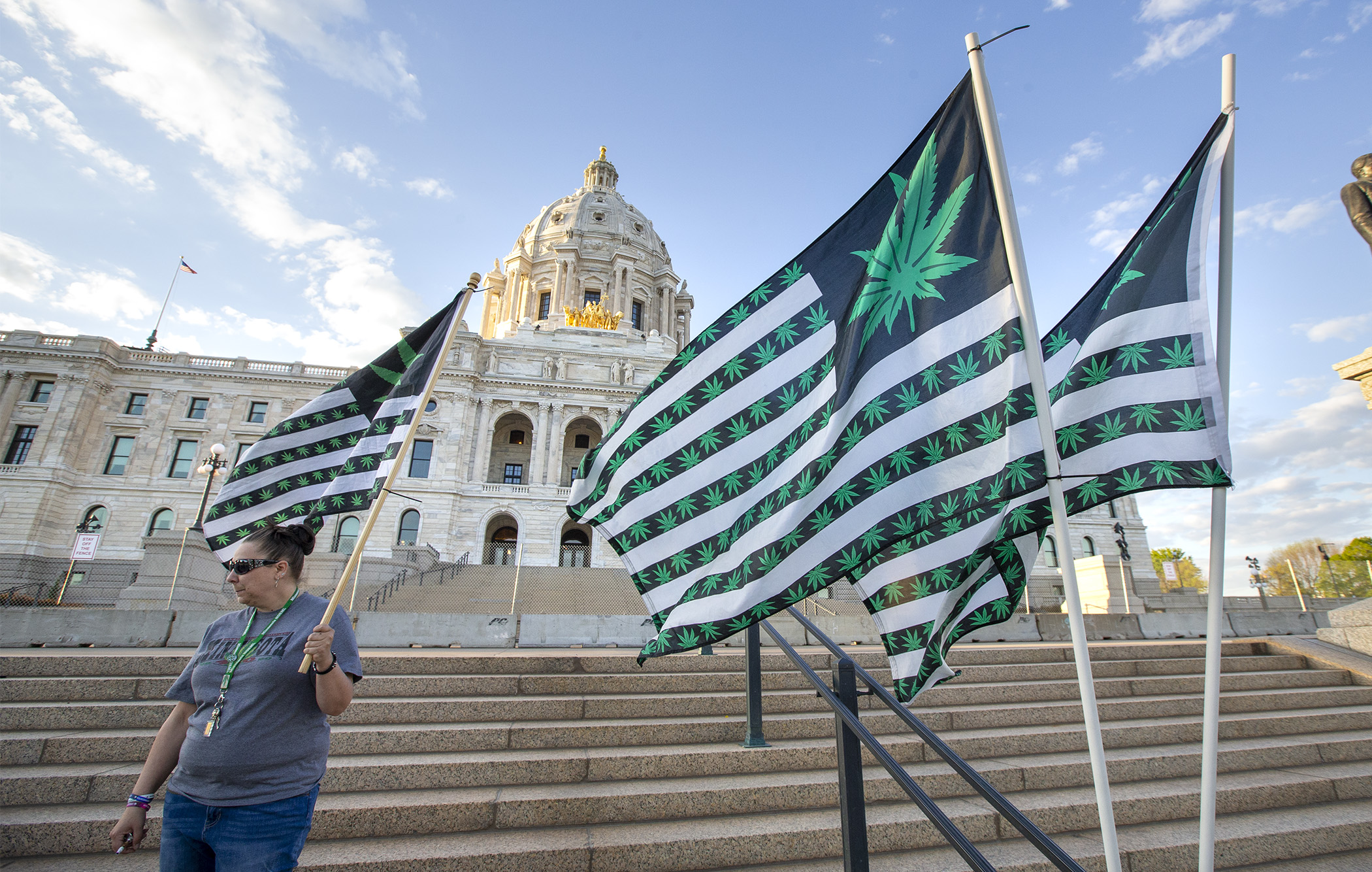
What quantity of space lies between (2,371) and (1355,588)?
94615mm

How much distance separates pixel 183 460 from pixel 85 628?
38265mm

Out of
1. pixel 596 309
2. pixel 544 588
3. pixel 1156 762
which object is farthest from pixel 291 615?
pixel 596 309

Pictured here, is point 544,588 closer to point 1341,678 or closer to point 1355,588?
point 1341,678

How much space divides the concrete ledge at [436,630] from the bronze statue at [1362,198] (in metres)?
12.7

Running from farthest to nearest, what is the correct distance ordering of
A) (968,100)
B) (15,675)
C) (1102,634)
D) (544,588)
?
1. (544,588)
2. (1102,634)
3. (15,675)
4. (968,100)

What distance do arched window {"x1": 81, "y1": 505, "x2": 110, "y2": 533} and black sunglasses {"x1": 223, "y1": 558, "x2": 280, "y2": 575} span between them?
46.9 m

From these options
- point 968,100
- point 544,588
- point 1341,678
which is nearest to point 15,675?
point 968,100

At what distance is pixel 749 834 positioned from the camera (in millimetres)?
4203

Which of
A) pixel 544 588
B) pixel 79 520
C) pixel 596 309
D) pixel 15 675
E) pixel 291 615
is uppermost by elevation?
pixel 596 309

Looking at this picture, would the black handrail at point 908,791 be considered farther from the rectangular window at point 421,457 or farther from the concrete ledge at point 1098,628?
the rectangular window at point 421,457

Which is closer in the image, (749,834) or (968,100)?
(968,100)

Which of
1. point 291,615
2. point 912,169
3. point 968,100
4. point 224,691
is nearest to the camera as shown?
point 224,691

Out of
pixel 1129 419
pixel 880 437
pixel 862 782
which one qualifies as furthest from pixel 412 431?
pixel 1129 419

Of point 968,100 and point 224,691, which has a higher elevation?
point 968,100
